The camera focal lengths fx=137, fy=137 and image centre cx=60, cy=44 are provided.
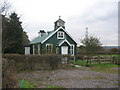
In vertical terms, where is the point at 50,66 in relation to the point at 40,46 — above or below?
below

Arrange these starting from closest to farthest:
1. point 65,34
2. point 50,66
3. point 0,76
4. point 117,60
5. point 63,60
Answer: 1. point 0,76
2. point 50,66
3. point 63,60
4. point 117,60
5. point 65,34

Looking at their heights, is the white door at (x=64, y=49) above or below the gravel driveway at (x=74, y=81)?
above

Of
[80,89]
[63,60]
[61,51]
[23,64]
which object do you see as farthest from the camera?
[61,51]

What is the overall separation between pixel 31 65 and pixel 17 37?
1483cm

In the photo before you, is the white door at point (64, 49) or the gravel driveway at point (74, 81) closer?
the gravel driveway at point (74, 81)

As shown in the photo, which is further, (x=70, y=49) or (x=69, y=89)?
(x=70, y=49)

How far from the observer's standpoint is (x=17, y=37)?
92.9 feet

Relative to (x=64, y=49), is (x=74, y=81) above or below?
below

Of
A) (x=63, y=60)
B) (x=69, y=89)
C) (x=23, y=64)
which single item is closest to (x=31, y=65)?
(x=23, y=64)

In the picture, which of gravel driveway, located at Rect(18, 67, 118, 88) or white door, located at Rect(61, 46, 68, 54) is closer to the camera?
gravel driveway, located at Rect(18, 67, 118, 88)

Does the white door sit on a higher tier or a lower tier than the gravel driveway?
higher

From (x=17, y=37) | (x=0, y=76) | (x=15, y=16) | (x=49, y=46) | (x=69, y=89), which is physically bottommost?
(x=69, y=89)

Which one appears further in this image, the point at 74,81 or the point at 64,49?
the point at 64,49

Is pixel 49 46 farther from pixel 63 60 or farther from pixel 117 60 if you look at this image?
pixel 117 60
